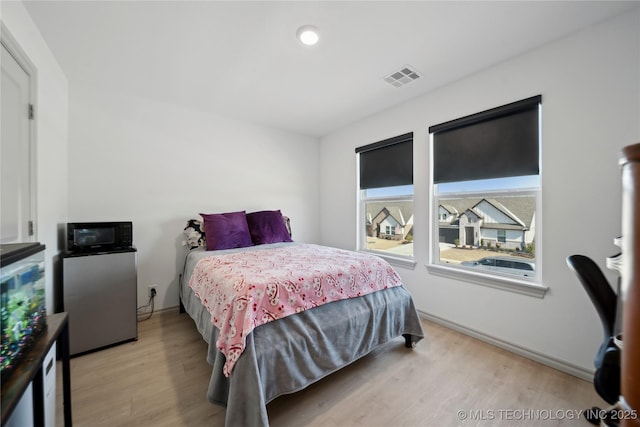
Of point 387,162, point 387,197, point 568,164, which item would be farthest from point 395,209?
point 568,164

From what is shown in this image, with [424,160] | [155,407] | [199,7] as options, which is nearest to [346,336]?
[155,407]

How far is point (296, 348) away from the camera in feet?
4.61

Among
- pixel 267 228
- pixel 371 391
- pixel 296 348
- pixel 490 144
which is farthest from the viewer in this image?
pixel 267 228

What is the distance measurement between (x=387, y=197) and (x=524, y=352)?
195 cm

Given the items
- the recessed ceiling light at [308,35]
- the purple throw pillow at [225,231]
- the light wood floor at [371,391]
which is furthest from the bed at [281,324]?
the recessed ceiling light at [308,35]

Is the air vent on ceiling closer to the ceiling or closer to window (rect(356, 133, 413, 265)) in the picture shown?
the ceiling

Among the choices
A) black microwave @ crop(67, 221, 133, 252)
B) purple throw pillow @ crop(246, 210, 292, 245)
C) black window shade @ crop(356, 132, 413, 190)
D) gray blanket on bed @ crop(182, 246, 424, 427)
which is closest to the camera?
gray blanket on bed @ crop(182, 246, 424, 427)

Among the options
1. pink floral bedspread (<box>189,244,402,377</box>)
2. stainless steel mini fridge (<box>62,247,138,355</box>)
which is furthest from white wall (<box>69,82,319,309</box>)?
pink floral bedspread (<box>189,244,402,377</box>)

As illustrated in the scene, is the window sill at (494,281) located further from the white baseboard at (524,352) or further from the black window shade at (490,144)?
the black window shade at (490,144)

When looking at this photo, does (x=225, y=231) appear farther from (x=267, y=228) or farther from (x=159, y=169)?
(x=159, y=169)

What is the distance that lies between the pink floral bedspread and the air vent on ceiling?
5.66 ft

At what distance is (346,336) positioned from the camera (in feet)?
5.37

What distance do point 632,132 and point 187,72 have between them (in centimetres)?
337

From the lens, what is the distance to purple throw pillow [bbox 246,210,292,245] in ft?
9.86
